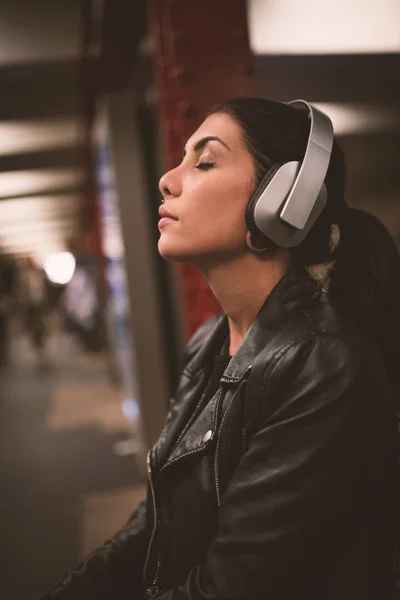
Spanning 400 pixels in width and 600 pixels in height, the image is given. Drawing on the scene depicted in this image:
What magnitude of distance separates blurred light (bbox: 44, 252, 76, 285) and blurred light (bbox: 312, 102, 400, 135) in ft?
80.5

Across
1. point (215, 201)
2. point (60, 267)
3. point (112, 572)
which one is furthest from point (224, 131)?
point (60, 267)

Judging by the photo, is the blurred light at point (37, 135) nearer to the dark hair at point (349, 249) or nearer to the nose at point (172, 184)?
the nose at point (172, 184)

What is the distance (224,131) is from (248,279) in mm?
360

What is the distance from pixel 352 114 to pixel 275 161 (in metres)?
0.57

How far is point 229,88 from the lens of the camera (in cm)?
174

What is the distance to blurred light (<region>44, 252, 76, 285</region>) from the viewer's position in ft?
83.5

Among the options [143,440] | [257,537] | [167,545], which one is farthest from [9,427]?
[257,537]

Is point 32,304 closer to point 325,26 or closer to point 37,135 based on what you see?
point 37,135

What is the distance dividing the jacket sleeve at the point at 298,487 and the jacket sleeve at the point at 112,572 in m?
0.50

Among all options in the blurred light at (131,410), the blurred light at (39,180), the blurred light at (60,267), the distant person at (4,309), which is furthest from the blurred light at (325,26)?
the blurred light at (60,267)

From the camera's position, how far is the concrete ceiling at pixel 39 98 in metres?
3.09

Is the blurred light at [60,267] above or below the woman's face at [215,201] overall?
below

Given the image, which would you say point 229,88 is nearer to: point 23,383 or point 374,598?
point 374,598

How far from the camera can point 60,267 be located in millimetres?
25641
